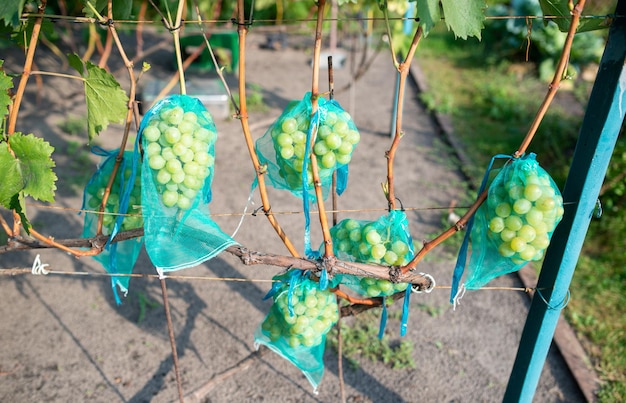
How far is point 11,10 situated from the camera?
1.33 meters

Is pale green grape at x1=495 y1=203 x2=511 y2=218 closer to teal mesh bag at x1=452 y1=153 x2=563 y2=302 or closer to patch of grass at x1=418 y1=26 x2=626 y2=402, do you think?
teal mesh bag at x1=452 y1=153 x2=563 y2=302

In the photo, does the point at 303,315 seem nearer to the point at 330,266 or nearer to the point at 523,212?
the point at 330,266

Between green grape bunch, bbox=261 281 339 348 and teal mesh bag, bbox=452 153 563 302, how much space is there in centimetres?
58

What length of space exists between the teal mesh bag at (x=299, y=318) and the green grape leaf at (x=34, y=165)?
79cm

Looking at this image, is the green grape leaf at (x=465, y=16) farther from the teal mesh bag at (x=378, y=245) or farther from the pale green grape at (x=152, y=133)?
the pale green grape at (x=152, y=133)

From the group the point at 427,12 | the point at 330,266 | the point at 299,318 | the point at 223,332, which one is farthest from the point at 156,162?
the point at 223,332

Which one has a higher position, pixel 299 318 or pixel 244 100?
pixel 244 100

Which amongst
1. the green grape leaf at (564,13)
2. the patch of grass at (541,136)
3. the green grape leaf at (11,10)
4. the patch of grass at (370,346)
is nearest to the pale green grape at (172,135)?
the green grape leaf at (11,10)

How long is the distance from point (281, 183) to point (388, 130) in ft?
12.8

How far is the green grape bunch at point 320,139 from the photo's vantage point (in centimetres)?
158

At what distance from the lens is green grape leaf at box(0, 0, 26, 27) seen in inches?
51.9

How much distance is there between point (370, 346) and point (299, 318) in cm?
114

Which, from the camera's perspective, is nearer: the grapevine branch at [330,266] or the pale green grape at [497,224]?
the pale green grape at [497,224]

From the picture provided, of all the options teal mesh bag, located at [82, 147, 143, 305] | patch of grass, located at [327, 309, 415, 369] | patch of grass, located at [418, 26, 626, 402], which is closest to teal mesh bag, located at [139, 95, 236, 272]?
teal mesh bag, located at [82, 147, 143, 305]
